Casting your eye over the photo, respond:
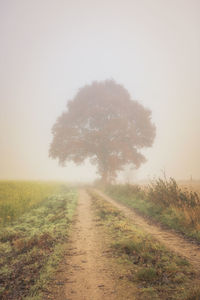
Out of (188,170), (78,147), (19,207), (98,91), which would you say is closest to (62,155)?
(78,147)

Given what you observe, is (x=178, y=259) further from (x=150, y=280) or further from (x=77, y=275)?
(x=77, y=275)

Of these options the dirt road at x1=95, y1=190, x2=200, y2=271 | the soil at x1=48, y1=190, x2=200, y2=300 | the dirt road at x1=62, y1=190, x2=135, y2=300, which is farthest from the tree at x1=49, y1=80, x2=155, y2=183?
the dirt road at x1=62, y1=190, x2=135, y2=300

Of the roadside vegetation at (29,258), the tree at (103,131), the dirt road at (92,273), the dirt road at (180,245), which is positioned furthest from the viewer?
the tree at (103,131)

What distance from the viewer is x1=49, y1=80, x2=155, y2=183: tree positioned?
27.1m

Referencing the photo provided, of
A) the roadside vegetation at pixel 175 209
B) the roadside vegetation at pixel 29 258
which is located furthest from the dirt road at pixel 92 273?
the roadside vegetation at pixel 175 209

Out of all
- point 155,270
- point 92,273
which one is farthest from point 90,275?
point 155,270

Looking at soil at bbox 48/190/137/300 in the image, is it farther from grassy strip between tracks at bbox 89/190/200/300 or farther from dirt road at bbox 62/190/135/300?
grassy strip between tracks at bbox 89/190/200/300

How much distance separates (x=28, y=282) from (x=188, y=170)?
95.0m

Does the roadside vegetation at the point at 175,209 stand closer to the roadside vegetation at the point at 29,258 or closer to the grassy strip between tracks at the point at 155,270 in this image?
the grassy strip between tracks at the point at 155,270

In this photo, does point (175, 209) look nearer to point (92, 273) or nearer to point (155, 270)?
point (155, 270)

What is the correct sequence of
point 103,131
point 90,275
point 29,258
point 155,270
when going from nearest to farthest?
point 155,270 → point 90,275 → point 29,258 → point 103,131

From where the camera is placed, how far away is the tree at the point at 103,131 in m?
27.1

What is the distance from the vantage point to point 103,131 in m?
26.8

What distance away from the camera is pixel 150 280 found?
3000 millimetres
